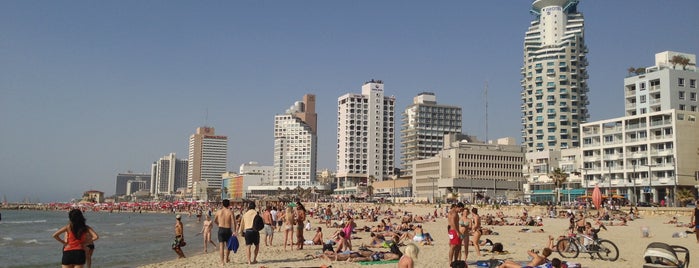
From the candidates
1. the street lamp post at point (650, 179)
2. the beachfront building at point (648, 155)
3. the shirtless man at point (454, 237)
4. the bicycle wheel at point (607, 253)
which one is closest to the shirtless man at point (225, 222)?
the shirtless man at point (454, 237)

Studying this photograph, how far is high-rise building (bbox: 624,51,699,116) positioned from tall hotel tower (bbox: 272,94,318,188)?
111355 mm

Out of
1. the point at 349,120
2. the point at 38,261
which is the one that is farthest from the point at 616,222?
the point at 349,120

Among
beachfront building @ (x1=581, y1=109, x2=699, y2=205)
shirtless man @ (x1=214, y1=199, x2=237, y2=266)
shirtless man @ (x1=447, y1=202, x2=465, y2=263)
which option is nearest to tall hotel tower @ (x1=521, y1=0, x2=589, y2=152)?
beachfront building @ (x1=581, y1=109, x2=699, y2=205)

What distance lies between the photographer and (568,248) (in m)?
15.8

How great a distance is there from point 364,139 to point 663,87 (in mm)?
94062

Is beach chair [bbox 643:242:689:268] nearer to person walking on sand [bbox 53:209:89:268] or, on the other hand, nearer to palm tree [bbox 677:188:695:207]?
person walking on sand [bbox 53:209:89:268]

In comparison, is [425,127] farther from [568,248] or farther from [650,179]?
[568,248]

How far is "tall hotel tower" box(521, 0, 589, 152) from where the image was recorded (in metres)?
112

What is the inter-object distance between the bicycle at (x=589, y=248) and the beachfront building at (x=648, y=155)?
51398mm

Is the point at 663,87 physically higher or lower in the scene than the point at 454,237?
higher

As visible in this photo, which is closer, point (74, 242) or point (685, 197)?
point (74, 242)

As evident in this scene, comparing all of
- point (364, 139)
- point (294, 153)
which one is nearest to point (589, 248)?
point (364, 139)

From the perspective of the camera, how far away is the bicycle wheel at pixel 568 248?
15.7 metres

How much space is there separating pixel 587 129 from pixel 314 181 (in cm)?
11450
